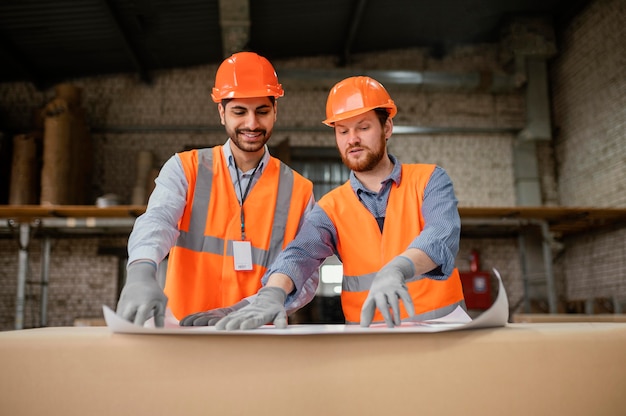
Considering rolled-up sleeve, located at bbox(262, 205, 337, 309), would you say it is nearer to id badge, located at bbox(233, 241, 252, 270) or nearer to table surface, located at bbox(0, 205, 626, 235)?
id badge, located at bbox(233, 241, 252, 270)

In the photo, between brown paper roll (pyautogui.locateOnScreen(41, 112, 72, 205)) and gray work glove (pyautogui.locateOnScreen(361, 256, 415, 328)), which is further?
brown paper roll (pyautogui.locateOnScreen(41, 112, 72, 205))

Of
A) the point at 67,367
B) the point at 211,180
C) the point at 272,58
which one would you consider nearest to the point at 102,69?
the point at 272,58

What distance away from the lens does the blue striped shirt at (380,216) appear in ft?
5.74

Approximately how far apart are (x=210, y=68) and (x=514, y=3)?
19.7 feet

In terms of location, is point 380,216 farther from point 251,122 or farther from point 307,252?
point 251,122

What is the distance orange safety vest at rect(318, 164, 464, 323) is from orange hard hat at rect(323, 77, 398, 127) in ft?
1.05

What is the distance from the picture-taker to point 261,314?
1.30 m

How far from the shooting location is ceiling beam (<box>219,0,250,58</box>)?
802 cm

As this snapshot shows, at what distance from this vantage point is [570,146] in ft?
34.2

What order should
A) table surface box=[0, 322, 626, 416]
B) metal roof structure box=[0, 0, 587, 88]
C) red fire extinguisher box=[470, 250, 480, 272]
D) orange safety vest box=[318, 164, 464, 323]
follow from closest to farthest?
table surface box=[0, 322, 626, 416] → orange safety vest box=[318, 164, 464, 323] → metal roof structure box=[0, 0, 587, 88] → red fire extinguisher box=[470, 250, 480, 272]

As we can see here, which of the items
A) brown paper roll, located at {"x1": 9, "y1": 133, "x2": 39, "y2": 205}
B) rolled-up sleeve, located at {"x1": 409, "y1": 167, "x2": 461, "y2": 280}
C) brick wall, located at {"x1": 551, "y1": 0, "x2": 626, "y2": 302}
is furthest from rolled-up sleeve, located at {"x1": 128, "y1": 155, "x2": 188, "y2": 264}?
brick wall, located at {"x1": 551, "y1": 0, "x2": 626, "y2": 302}

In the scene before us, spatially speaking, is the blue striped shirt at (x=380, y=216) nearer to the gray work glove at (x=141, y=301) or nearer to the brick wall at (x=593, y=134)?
the gray work glove at (x=141, y=301)

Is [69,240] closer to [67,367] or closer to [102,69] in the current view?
[102,69]

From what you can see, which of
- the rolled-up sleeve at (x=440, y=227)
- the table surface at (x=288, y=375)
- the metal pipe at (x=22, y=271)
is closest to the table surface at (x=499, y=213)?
the metal pipe at (x=22, y=271)
